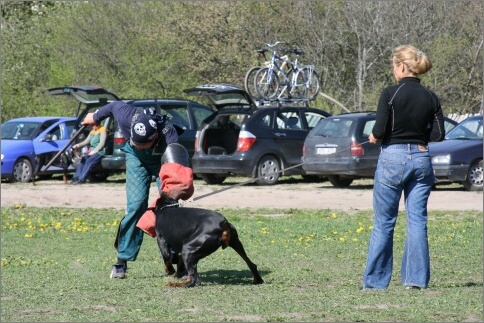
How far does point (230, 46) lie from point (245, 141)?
12385 millimetres

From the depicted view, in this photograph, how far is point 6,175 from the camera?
86.1 feet

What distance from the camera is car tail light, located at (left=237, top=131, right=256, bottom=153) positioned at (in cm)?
2319

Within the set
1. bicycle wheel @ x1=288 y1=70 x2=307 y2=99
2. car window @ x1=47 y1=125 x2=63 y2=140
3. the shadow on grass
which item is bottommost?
the shadow on grass

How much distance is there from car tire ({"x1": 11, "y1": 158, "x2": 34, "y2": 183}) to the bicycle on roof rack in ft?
19.0

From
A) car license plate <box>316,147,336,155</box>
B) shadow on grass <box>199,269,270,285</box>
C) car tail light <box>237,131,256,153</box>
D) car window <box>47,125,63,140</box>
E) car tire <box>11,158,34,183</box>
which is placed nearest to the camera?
shadow on grass <box>199,269,270,285</box>

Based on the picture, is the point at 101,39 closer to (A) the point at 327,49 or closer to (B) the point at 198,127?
(A) the point at 327,49

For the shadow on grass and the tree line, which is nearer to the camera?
the shadow on grass

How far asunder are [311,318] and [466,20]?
2642 cm

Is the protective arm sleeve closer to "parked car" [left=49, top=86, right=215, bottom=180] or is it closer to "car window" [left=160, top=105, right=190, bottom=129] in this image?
"parked car" [left=49, top=86, right=215, bottom=180]

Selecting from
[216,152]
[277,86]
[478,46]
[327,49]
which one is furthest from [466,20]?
[216,152]

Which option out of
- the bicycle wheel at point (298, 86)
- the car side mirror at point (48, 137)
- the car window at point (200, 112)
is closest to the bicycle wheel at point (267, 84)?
the bicycle wheel at point (298, 86)

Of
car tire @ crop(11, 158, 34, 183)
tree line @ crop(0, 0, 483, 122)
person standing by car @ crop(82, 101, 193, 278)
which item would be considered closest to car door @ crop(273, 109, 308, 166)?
car tire @ crop(11, 158, 34, 183)

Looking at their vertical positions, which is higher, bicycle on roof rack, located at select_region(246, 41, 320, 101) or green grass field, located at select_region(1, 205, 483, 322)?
bicycle on roof rack, located at select_region(246, 41, 320, 101)

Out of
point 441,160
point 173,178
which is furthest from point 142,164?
point 441,160
